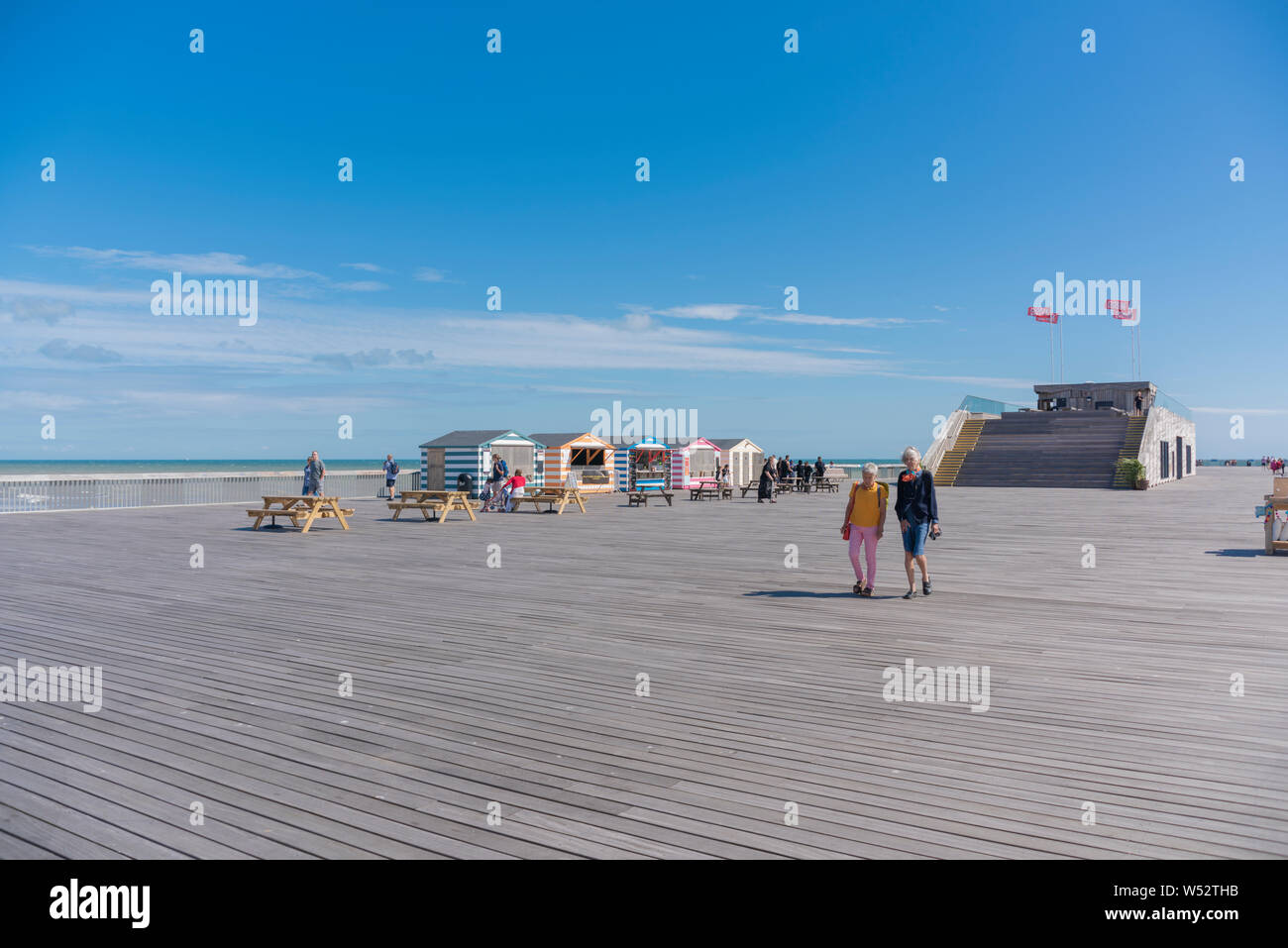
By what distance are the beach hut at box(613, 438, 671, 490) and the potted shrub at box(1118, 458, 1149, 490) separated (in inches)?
696

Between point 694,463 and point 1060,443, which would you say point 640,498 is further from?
point 1060,443

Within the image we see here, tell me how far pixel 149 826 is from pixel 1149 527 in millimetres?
18408

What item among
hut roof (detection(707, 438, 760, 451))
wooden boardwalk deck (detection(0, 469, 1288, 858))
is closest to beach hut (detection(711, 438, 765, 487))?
hut roof (detection(707, 438, 760, 451))

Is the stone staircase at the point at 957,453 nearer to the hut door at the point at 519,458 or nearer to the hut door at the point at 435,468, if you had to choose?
the hut door at the point at 519,458

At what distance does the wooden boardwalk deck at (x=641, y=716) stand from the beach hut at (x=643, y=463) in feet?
75.7

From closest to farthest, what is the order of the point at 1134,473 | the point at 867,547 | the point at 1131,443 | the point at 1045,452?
1. the point at 867,547
2. the point at 1134,473
3. the point at 1131,443
4. the point at 1045,452

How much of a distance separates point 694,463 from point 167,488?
19950 millimetres

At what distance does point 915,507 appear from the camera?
29.6ft

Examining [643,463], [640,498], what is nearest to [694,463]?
[643,463]

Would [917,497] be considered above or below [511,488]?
above

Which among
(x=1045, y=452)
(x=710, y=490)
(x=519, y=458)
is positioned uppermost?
(x=1045, y=452)

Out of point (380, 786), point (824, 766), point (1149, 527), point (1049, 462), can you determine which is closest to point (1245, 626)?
point (824, 766)

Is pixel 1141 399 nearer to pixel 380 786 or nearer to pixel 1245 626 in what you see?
pixel 1245 626

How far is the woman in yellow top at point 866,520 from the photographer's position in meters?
9.30
